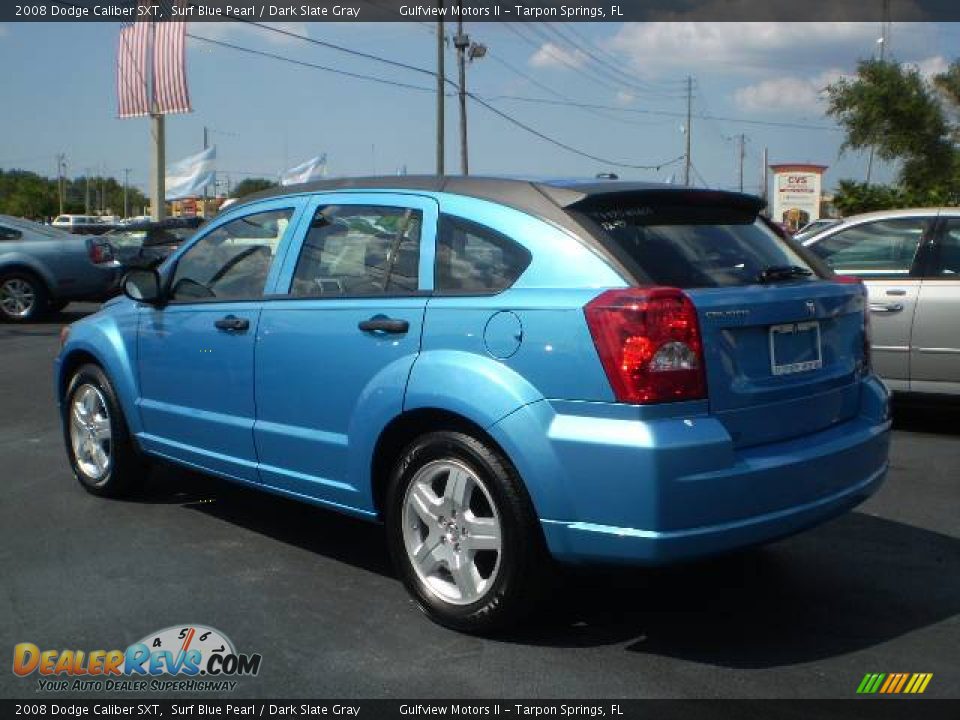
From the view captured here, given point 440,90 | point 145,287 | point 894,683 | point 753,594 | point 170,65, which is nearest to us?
point 894,683

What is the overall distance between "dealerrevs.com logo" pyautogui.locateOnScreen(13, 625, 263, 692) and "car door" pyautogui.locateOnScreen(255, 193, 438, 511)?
0.86m

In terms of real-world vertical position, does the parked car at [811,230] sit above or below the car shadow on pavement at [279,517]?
above

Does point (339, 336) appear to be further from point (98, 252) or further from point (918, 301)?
point (98, 252)

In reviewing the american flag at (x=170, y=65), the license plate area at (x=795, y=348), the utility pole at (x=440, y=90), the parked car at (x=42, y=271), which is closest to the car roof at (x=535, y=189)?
the license plate area at (x=795, y=348)

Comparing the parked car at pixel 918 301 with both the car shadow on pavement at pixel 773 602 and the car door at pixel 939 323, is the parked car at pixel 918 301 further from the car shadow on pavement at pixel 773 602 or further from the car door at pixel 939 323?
the car shadow on pavement at pixel 773 602

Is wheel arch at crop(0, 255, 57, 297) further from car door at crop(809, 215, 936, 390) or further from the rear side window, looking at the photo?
car door at crop(809, 215, 936, 390)

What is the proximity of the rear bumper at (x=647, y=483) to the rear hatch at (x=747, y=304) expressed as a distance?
14 cm

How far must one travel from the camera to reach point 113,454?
232 inches

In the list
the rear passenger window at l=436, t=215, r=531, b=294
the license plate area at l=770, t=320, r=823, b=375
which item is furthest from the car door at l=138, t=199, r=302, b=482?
the license plate area at l=770, t=320, r=823, b=375

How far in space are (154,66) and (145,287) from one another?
18355 millimetres

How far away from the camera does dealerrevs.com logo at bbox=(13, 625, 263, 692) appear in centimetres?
370

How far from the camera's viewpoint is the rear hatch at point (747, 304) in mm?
3756

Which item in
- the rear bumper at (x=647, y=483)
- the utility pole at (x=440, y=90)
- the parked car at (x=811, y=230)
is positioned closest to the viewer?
the rear bumper at (x=647, y=483)

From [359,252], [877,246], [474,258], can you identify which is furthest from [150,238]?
[474,258]
